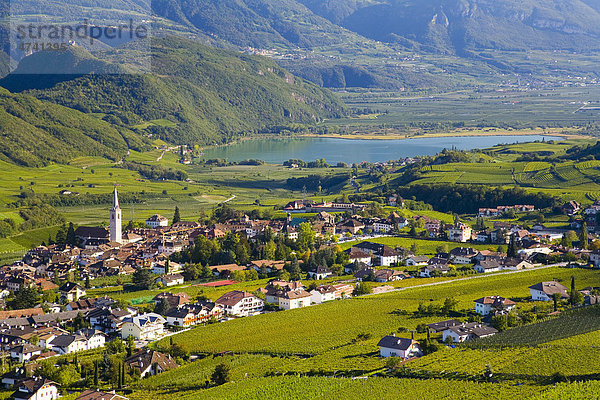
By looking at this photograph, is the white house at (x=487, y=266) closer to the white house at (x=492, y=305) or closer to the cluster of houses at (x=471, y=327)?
the cluster of houses at (x=471, y=327)

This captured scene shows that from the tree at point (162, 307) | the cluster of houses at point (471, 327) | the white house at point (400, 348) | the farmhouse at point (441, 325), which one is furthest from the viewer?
the tree at point (162, 307)

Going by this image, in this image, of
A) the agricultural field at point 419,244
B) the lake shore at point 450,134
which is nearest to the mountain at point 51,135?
the lake shore at point 450,134

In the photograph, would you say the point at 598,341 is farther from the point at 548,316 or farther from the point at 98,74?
the point at 98,74

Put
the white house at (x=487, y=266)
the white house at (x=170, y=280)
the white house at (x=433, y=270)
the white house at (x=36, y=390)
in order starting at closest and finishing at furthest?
the white house at (x=36, y=390), the white house at (x=170, y=280), the white house at (x=433, y=270), the white house at (x=487, y=266)

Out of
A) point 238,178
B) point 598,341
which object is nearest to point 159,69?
point 238,178

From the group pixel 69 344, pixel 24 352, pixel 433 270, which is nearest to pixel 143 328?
pixel 69 344

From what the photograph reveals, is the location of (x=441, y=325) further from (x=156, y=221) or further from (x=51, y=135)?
(x=51, y=135)

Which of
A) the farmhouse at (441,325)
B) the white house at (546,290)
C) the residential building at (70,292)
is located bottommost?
the residential building at (70,292)
